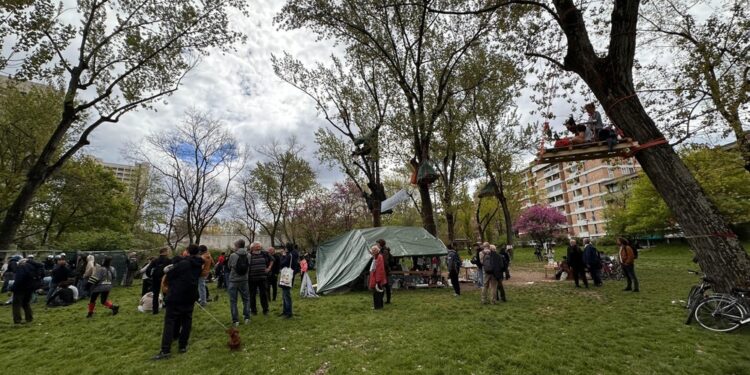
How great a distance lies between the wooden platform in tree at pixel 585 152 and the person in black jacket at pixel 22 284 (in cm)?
1265

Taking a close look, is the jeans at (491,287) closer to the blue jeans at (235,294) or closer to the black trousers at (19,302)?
the blue jeans at (235,294)

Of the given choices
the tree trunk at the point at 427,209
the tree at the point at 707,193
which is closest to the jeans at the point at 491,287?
the tree at the point at 707,193

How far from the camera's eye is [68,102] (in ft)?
33.3

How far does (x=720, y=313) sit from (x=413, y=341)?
5799 millimetres

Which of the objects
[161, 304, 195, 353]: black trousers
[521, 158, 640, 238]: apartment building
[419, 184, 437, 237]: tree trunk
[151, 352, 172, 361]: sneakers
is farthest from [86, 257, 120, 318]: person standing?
[521, 158, 640, 238]: apartment building

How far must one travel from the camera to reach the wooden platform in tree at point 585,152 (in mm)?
6102

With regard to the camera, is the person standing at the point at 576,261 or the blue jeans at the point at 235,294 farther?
the person standing at the point at 576,261

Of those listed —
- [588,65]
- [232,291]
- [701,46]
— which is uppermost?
[701,46]

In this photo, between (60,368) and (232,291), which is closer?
(60,368)

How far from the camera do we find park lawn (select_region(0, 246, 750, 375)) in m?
4.77

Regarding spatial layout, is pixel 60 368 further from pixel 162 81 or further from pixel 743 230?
pixel 743 230

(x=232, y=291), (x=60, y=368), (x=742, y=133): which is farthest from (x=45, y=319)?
(x=742, y=133)

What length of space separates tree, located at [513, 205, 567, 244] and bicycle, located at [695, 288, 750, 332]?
124 ft

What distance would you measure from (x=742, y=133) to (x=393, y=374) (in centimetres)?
1410
